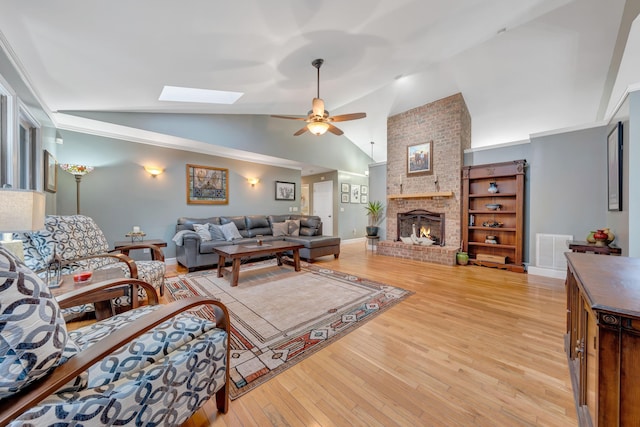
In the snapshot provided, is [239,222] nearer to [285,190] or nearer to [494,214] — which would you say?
[285,190]

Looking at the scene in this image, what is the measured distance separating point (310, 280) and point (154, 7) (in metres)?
3.22

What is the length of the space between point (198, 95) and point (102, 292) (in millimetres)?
3101

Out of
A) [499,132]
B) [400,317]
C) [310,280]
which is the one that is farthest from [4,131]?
[499,132]

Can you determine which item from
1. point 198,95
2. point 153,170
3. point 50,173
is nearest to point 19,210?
point 50,173

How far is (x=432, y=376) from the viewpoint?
1.54m

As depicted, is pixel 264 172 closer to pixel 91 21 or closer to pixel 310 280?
pixel 310 280

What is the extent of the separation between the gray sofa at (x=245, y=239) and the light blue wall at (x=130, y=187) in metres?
0.40

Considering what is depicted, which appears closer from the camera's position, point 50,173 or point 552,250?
point 50,173

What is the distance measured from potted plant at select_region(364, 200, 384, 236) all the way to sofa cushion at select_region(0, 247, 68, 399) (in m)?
5.87

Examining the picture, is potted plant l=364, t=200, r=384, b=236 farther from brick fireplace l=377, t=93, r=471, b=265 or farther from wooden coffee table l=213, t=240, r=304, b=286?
wooden coffee table l=213, t=240, r=304, b=286

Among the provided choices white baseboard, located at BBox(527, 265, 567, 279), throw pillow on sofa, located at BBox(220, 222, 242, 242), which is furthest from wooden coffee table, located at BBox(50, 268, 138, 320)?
white baseboard, located at BBox(527, 265, 567, 279)

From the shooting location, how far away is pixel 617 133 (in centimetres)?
269

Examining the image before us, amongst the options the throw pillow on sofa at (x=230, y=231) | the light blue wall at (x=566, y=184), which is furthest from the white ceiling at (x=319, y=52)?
the throw pillow on sofa at (x=230, y=231)

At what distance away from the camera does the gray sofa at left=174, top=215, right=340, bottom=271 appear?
395cm
